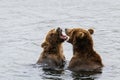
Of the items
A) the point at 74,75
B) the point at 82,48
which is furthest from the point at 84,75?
the point at 82,48

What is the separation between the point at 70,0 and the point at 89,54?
13.6m

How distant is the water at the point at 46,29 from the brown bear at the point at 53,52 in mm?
350

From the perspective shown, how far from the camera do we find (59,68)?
21.4m

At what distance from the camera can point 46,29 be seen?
91.0 feet

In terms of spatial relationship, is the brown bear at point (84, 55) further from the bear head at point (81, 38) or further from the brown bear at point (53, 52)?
the brown bear at point (53, 52)

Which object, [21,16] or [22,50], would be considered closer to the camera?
[22,50]

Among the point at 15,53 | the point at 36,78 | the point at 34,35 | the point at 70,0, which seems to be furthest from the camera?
the point at 70,0

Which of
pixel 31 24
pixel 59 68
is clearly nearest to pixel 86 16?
pixel 31 24

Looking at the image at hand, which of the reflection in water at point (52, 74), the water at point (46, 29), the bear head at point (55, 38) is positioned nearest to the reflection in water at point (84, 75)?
the water at point (46, 29)

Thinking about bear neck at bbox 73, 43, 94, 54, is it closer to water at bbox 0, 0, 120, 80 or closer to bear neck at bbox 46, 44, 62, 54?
water at bbox 0, 0, 120, 80

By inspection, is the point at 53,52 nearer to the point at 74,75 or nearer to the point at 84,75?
the point at 74,75

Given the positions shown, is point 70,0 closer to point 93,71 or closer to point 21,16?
point 21,16

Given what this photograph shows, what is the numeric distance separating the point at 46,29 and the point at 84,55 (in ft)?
23.2

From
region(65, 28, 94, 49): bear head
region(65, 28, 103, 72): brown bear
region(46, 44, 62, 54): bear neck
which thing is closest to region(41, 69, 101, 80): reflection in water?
region(65, 28, 103, 72): brown bear
